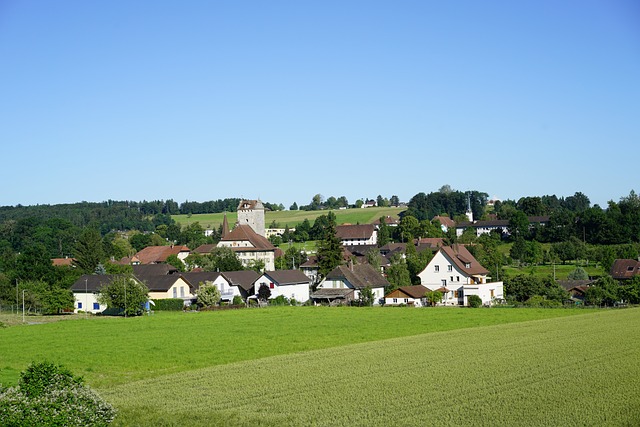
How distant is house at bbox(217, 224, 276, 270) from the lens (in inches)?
4464

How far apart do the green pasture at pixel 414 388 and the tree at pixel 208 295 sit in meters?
34.2

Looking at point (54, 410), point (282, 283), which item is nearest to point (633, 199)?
point (282, 283)

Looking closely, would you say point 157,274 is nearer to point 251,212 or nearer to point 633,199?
point 251,212

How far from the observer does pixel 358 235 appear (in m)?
145

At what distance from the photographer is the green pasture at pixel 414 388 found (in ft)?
64.2

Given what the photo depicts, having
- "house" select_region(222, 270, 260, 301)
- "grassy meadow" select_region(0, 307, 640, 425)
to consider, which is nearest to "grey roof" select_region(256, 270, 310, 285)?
"house" select_region(222, 270, 260, 301)

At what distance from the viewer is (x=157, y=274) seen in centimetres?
7762

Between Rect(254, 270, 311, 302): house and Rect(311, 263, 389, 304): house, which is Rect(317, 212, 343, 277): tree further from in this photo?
Rect(311, 263, 389, 304): house

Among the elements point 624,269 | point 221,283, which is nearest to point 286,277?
point 221,283

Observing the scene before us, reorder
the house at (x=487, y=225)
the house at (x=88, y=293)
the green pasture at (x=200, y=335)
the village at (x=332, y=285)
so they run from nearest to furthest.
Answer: the green pasture at (x=200, y=335)
the village at (x=332, y=285)
the house at (x=88, y=293)
the house at (x=487, y=225)

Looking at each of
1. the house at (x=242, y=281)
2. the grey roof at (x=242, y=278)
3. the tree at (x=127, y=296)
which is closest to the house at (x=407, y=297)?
the house at (x=242, y=281)

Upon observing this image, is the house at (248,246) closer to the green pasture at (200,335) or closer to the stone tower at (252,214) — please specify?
the stone tower at (252,214)

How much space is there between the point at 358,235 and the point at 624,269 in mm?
71670

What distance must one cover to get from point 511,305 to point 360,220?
137 m
